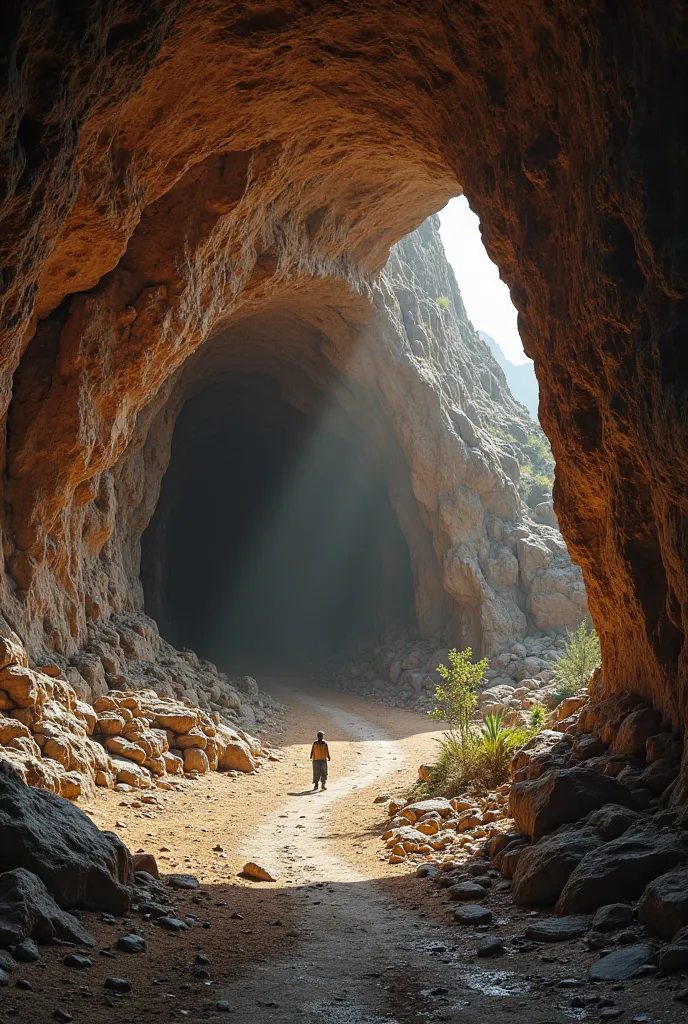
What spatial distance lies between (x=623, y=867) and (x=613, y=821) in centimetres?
76

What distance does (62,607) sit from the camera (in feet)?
43.7

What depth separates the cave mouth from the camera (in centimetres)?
2983

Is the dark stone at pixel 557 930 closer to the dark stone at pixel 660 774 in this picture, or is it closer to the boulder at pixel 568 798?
the boulder at pixel 568 798

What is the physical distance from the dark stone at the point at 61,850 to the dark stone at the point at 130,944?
592mm

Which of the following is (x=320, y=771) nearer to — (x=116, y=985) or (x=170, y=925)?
(x=170, y=925)

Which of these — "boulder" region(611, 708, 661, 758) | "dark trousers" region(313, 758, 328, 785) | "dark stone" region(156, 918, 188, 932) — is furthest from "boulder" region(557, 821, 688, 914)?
"dark trousers" region(313, 758, 328, 785)

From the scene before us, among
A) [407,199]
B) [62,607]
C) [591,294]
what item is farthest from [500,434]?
[591,294]

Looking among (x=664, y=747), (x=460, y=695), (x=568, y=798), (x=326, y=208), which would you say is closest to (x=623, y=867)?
(x=568, y=798)

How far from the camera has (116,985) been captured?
15.8 feet

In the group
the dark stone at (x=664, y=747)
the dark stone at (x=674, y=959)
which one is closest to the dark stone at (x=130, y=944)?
the dark stone at (x=674, y=959)

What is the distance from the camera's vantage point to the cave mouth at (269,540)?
97.9 ft

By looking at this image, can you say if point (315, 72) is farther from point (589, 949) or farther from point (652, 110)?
point (589, 949)

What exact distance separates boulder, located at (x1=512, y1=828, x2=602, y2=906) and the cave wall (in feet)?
4.72

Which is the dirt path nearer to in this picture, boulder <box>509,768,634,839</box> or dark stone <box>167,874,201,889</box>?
dark stone <box>167,874,201,889</box>
